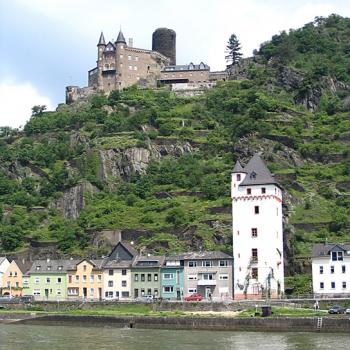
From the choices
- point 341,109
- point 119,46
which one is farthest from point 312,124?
point 119,46

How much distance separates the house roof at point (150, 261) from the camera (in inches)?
3184

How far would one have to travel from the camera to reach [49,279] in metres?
86.9

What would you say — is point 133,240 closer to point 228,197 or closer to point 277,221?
point 228,197

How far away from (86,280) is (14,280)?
31.1 feet

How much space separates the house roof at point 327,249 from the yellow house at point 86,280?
21945mm

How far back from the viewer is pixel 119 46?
452 ft

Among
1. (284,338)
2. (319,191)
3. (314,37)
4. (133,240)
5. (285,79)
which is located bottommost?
(284,338)

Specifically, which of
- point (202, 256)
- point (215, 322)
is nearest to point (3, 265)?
point (202, 256)

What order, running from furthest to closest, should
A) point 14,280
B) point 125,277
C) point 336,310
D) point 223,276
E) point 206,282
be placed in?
point 14,280
point 125,277
point 206,282
point 223,276
point 336,310

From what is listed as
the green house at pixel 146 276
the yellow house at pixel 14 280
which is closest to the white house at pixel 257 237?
the green house at pixel 146 276

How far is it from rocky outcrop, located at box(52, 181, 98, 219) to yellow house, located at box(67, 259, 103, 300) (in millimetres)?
20916

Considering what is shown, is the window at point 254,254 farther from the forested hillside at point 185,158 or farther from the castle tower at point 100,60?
the castle tower at point 100,60

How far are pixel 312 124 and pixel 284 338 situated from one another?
68190 mm

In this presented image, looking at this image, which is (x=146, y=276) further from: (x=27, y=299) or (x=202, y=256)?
(x=27, y=299)
